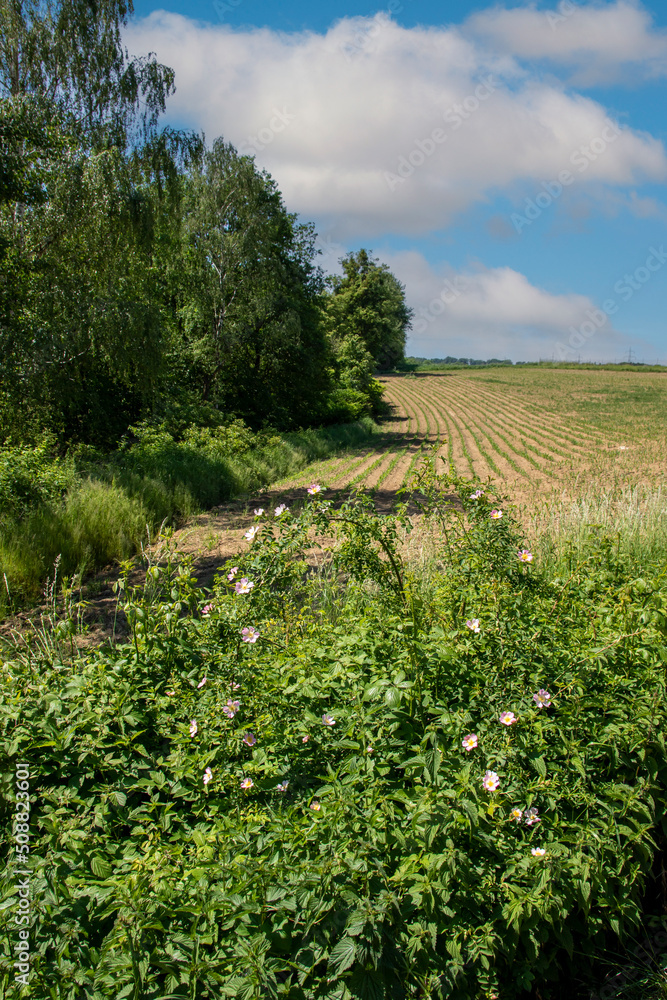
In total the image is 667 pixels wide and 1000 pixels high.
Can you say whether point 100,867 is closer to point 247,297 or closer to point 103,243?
point 103,243

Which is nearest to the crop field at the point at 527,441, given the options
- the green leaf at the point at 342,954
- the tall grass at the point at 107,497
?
the tall grass at the point at 107,497

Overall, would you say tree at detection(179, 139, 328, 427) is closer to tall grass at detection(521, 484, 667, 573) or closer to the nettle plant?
tall grass at detection(521, 484, 667, 573)

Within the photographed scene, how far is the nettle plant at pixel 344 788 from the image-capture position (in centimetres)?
189

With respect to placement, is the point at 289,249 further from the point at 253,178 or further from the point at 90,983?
the point at 90,983

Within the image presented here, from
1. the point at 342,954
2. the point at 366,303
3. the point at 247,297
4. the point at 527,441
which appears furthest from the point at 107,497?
the point at 366,303

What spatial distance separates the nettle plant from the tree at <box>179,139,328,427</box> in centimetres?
1956

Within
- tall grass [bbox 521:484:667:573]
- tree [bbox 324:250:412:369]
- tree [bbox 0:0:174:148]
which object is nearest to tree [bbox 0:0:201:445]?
tree [bbox 0:0:174:148]

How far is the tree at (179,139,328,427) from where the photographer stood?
20.9 metres

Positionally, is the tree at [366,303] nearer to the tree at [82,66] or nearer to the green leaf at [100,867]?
the tree at [82,66]

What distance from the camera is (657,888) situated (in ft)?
9.73

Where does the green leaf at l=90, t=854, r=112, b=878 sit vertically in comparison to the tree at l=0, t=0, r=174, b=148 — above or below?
below

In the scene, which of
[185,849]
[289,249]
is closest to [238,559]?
[185,849]

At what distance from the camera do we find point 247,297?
22344mm

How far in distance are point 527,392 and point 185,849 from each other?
52.8m
